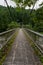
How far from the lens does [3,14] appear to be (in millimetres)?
106188

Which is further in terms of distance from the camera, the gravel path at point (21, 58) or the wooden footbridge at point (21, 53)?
the wooden footbridge at point (21, 53)

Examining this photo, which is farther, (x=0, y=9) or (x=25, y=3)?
(x=0, y=9)

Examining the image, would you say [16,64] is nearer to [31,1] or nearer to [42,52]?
[42,52]

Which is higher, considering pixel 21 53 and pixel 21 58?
pixel 21 58

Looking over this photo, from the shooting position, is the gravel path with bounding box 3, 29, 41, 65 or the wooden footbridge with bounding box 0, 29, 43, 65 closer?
the gravel path with bounding box 3, 29, 41, 65

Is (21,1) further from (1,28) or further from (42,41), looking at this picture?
(1,28)

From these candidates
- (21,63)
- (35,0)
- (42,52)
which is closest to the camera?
(35,0)

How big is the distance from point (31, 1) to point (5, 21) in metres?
101

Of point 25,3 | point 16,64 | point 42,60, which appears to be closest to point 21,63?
point 16,64

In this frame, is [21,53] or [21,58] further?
[21,53]

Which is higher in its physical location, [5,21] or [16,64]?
[16,64]

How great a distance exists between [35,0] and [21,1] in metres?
0.75

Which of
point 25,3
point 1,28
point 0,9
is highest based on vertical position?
point 25,3

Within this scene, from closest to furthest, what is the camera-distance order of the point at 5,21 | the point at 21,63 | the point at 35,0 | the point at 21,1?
the point at 21,1, the point at 35,0, the point at 21,63, the point at 5,21
